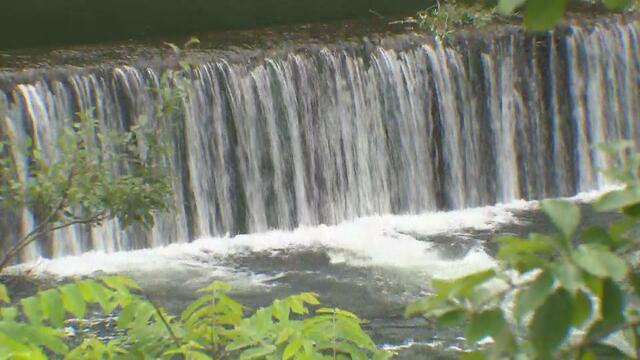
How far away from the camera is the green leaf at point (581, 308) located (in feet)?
3.84

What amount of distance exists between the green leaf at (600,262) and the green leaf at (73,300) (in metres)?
1.56

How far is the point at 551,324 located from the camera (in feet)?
3.82

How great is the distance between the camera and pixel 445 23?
11.8 meters

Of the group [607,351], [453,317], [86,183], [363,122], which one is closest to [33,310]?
[453,317]

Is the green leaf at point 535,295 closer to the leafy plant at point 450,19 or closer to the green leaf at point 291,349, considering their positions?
the green leaf at point 291,349

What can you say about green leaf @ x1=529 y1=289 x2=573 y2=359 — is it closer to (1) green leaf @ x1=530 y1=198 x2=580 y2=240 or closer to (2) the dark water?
(1) green leaf @ x1=530 y1=198 x2=580 y2=240

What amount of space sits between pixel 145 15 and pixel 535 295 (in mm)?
11679

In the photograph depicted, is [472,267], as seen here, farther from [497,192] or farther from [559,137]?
[559,137]

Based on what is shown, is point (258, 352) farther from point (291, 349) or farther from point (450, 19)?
point (450, 19)

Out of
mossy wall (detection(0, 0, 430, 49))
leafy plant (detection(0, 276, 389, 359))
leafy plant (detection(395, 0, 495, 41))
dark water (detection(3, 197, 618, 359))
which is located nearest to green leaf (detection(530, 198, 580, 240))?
leafy plant (detection(0, 276, 389, 359))

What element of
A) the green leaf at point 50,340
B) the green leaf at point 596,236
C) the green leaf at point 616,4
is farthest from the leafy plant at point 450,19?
the green leaf at point 596,236

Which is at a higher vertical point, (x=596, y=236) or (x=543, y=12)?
(x=543, y=12)

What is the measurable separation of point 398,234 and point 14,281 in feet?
10.8

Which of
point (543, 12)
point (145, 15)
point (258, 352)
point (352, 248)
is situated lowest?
point (352, 248)
